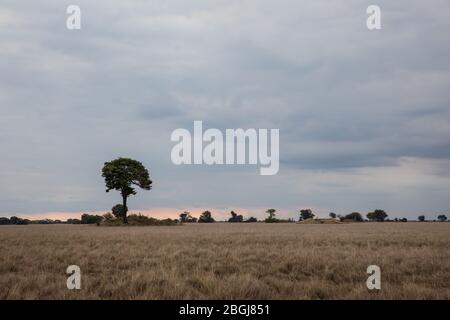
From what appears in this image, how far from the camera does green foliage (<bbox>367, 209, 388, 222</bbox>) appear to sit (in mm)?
191750

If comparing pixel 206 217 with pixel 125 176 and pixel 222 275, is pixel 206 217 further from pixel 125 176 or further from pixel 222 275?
pixel 222 275

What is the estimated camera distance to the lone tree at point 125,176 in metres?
79.3

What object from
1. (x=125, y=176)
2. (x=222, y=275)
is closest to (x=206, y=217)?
(x=125, y=176)

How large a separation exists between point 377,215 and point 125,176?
5765 inches

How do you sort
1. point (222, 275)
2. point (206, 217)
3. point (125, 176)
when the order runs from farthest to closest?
point (206, 217), point (125, 176), point (222, 275)

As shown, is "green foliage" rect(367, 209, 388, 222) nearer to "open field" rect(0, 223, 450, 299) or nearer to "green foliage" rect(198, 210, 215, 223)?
"green foliage" rect(198, 210, 215, 223)

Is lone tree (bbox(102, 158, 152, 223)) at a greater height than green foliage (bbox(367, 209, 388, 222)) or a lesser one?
greater

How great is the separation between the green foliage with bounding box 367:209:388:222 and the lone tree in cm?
14001

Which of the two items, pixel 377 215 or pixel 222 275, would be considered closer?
pixel 222 275

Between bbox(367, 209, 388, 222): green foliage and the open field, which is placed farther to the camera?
bbox(367, 209, 388, 222): green foliage

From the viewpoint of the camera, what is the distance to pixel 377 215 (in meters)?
193

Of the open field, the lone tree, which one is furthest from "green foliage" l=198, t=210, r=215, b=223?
the open field
